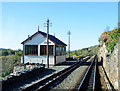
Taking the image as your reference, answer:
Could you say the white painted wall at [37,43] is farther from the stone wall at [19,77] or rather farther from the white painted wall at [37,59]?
the stone wall at [19,77]

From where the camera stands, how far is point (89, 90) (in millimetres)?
8750

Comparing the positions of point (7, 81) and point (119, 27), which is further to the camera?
point (119, 27)

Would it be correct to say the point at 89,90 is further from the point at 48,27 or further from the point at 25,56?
the point at 25,56

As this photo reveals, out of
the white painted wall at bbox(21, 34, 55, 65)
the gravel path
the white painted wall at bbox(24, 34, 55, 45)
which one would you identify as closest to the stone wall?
the gravel path

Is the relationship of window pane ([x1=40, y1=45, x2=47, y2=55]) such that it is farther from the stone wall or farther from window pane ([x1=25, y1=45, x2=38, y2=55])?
the stone wall

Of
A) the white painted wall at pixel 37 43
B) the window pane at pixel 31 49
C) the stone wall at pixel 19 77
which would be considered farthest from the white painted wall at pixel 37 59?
the stone wall at pixel 19 77

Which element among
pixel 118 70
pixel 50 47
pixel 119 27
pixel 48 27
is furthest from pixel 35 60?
pixel 118 70

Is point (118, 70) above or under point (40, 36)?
under

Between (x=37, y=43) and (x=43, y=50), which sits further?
(x=37, y=43)

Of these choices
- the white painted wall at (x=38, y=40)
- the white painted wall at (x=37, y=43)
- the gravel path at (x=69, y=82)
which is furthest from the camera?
the white painted wall at (x=38, y=40)

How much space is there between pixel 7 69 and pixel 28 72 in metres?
8.80

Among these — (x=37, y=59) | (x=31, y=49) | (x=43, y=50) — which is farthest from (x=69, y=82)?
(x=31, y=49)

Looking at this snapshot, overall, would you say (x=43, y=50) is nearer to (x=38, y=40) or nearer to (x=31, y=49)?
(x=38, y=40)

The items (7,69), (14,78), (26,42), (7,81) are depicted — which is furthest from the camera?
(26,42)
